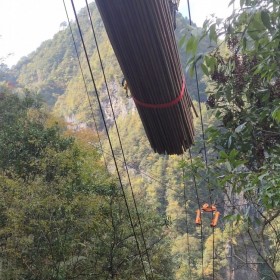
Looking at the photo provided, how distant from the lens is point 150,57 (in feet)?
2.97

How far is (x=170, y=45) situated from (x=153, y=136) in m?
0.34

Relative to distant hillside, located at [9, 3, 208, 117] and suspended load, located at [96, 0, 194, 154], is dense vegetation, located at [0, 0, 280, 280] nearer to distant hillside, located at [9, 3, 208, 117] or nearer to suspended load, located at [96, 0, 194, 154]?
suspended load, located at [96, 0, 194, 154]

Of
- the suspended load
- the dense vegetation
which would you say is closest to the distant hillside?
the dense vegetation

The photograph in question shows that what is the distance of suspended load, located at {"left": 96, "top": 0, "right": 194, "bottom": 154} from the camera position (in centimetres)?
85

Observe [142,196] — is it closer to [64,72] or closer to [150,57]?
[150,57]

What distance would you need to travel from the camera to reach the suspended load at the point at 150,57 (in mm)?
849

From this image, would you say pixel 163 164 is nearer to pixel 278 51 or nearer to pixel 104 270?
pixel 104 270

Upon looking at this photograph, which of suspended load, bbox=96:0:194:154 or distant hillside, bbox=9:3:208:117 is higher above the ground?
suspended load, bbox=96:0:194:154

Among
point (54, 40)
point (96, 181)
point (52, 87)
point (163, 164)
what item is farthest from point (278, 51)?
point (54, 40)

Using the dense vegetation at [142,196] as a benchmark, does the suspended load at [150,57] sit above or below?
above

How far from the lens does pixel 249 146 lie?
6.83ft

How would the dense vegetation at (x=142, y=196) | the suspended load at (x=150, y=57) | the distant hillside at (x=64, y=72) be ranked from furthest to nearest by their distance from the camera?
the distant hillside at (x=64, y=72), the dense vegetation at (x=142, y=196), the suspended load at (x=150, y=57)

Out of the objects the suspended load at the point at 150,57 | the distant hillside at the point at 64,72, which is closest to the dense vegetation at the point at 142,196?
the suspended load at the point at 150,57

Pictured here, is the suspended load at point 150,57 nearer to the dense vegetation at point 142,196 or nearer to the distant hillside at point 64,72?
the dense vegetation at point 142,196
